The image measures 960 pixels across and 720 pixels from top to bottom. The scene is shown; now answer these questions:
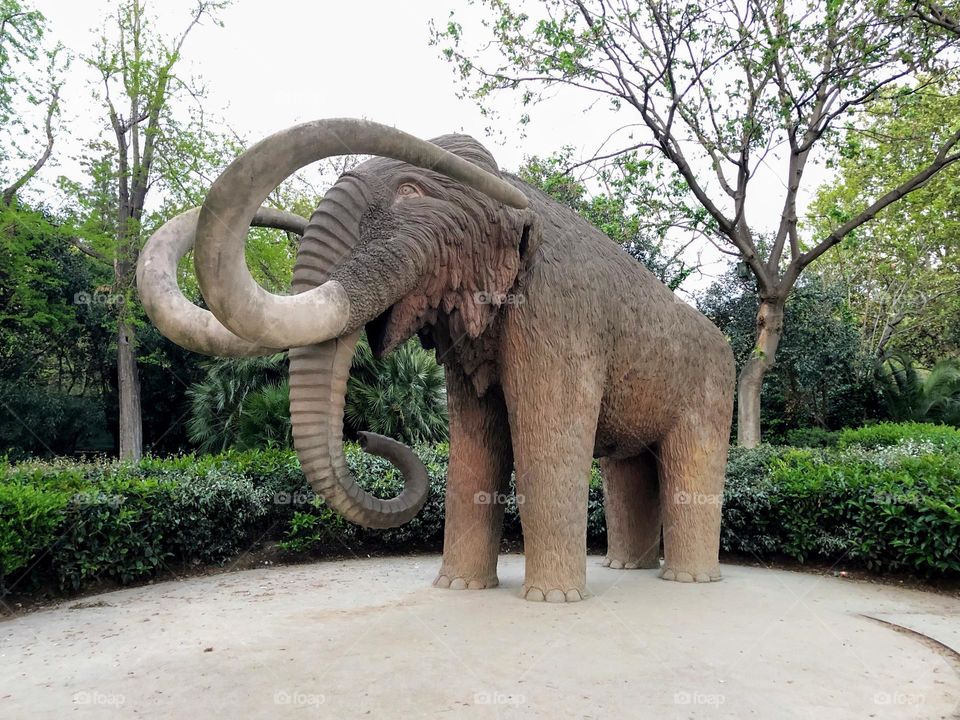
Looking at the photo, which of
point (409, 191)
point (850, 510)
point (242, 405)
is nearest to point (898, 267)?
point (850, 510)

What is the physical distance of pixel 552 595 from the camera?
4.18m

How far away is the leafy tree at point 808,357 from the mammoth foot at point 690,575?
9586mm

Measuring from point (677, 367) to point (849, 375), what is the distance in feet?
38.7

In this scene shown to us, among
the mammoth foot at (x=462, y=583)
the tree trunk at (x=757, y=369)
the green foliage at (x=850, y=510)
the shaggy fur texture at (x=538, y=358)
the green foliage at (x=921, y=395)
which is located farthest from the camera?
the green foliage at (x=921, y=395)

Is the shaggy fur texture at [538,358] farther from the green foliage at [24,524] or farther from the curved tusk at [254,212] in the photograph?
the green foliage at [24,524]

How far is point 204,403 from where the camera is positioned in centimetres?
1346

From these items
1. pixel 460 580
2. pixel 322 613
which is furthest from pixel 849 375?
pixel 322 613

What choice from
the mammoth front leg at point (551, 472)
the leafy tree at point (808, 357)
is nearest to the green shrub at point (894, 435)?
the leafy tree at point (808, 357)

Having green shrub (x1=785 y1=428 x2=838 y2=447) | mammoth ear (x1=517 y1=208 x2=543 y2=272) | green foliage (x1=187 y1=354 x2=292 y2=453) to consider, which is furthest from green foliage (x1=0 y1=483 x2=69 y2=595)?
green shrub (x1=785 y1=428 x2=838 y2=447)

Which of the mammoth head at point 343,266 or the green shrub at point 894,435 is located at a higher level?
the mammoth head at point 343,266

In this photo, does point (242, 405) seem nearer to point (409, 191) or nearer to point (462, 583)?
point (462, 583)

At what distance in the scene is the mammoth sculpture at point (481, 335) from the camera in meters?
3.31

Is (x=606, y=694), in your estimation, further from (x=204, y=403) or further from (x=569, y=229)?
(x=204, y=403)

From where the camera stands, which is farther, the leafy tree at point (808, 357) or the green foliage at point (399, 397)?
the leafy tree at point (808, 357)
